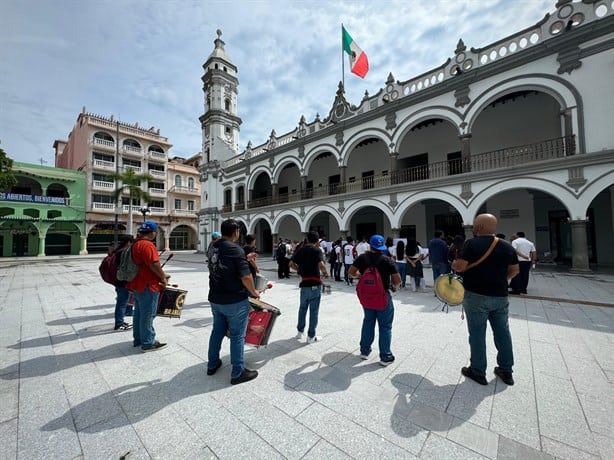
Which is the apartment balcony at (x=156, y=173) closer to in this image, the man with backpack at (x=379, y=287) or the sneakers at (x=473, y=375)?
the man with backpack at (x=379, y=287)

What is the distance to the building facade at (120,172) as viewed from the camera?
28.8 m

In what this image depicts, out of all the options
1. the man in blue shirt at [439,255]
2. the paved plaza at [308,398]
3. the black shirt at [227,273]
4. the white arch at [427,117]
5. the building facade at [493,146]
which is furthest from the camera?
the white arch at [427,117]

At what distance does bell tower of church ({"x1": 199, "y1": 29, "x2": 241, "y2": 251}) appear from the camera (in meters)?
25.9

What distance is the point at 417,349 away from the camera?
3.66 meters

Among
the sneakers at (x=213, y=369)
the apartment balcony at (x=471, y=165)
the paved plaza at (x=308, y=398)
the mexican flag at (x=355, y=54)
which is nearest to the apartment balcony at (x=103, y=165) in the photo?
the apartment balcony at (x=471, y=165)

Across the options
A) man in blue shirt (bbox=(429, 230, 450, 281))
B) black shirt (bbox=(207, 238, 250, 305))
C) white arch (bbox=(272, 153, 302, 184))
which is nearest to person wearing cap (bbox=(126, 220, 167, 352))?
black shirt (bbox=(207, 238, 250, 305))

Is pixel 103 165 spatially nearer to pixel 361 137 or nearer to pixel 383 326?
pixel 361 137

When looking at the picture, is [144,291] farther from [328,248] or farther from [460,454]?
[328,248]

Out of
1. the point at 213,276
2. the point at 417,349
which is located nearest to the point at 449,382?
the point at 417,349

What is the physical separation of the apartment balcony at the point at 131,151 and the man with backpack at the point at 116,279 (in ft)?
111

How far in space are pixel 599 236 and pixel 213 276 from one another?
1671 centimetres

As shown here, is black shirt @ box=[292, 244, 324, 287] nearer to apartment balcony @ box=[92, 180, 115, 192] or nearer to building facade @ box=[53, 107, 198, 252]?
building facade @ box=[53, 107, 198, 252]

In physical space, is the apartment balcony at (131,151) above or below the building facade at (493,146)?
above

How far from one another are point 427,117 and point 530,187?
5.57 m
